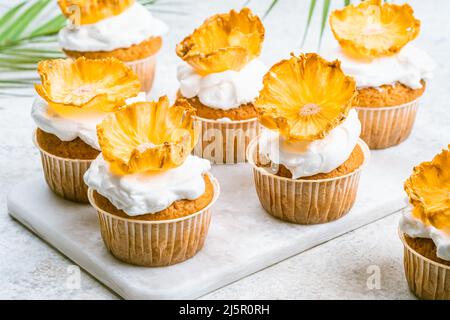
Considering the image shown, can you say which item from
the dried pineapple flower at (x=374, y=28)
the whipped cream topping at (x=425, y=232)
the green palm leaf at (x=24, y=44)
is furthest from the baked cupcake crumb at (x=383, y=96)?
the green palm leaf at (x=24, y=44)

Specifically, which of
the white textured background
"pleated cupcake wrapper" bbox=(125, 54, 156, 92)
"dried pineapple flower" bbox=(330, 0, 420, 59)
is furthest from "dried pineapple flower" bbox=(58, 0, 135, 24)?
"dried pineapple flower" bbox=(330, 0, 420, 59)

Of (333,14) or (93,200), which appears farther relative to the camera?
(333,14)

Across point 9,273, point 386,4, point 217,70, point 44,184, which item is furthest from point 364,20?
point 9,273

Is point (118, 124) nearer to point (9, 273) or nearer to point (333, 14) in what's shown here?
point (9, 273)

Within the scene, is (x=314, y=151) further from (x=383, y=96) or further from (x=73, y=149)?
(x=73, y=149)

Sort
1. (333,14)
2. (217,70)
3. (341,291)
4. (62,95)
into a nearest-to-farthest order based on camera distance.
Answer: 1. (341,291)
2. (62,95)
3. (217,70)
4. (333,14)

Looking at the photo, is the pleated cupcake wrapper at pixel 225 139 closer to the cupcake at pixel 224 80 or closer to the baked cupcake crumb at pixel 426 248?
the cupcake at pixel 224 80

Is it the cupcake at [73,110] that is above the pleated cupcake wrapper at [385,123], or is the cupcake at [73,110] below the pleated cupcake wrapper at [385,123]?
above
